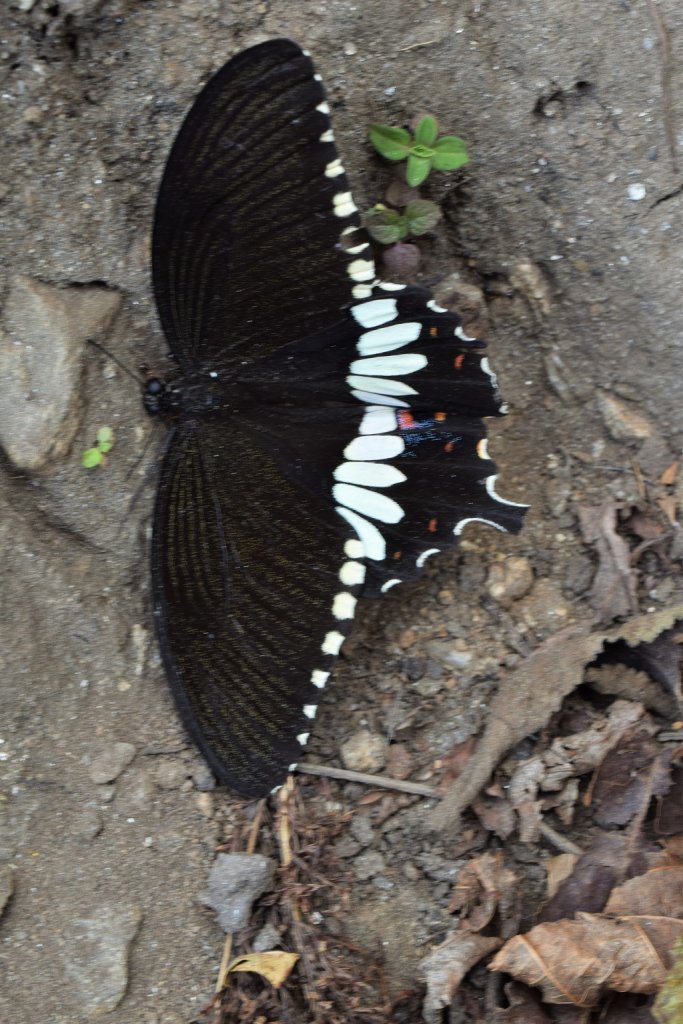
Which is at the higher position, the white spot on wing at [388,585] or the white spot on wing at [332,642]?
the white spot on wing at [388,585]

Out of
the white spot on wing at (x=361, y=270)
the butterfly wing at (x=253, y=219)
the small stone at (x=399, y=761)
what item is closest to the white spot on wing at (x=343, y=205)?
the butterfly wing at (x=253, y=219)

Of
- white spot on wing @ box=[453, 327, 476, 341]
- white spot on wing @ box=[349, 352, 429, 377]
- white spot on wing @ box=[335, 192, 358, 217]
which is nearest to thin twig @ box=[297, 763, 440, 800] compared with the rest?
white spot on wing @ box=[349, 352, 429, 377]

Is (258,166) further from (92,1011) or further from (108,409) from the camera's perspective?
(92,1011)

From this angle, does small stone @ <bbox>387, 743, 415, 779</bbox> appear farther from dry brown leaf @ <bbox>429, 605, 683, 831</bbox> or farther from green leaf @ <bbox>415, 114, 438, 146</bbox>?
green leaf @ <bbox>415, 114, 438, 146</bbox>

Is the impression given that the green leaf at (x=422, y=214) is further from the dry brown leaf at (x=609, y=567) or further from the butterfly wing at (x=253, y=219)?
the dry brown leaf at (x=609, y=567)

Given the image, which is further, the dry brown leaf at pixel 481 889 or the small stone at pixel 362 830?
the small stone at pixel 362 830

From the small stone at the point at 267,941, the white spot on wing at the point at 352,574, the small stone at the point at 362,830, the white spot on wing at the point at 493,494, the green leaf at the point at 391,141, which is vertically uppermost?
the green leaf at the point at 391,141
